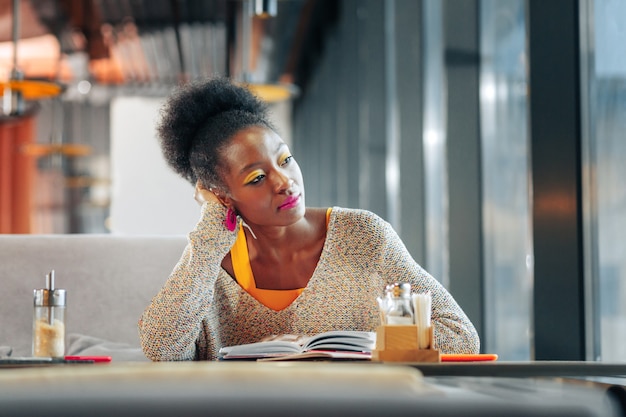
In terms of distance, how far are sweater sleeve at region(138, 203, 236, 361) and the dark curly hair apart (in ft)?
0.58

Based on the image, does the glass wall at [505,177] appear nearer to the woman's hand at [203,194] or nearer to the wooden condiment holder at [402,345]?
the woman's hand at [203,194]

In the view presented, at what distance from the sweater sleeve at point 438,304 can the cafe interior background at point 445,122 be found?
549mm

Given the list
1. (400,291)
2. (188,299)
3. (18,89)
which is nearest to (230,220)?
(188,299)

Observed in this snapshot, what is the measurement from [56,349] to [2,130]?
1312cm

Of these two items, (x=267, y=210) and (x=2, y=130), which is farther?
(x=2, y=130)

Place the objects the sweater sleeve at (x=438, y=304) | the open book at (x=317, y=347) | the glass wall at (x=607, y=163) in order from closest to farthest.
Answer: the open book at (x=317, y=347)
the sweater sleeve at (x=438, y=304)
the glass wall at (x=607, y=163)

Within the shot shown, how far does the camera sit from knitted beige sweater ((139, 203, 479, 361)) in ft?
6.93

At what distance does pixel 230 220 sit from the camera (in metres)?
2.22

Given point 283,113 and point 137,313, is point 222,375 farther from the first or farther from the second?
point 283,113

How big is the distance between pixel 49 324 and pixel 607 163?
158cm

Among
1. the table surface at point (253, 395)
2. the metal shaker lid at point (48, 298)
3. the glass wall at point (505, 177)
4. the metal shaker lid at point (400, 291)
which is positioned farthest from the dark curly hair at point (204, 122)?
the table surface at point (253, 395)

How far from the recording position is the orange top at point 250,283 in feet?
7.43

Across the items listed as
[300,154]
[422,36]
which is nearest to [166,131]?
[422,36]

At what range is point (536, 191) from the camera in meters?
2.71
